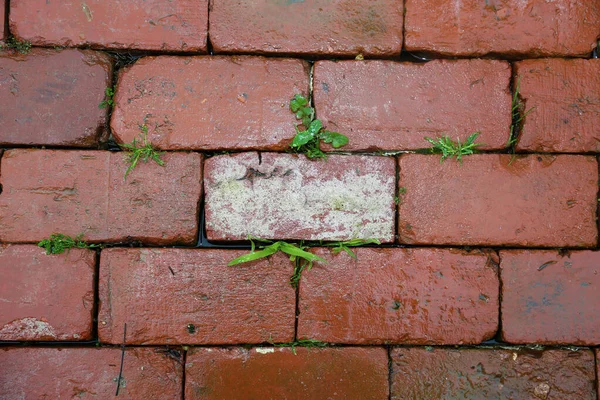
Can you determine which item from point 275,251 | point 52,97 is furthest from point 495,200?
point 52,97

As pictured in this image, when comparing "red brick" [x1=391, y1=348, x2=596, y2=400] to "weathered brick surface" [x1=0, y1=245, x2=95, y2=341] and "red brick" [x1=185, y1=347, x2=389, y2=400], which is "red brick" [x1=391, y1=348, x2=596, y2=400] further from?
"weathered brick surface" [x1=0, y1=245, x2=95, y2=341]

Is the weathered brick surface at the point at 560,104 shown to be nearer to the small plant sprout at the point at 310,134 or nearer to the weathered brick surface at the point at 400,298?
the weathered brick surface at the point at 400,298

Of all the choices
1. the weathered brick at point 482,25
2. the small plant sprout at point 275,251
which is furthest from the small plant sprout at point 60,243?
the weathered brick at point 482,25

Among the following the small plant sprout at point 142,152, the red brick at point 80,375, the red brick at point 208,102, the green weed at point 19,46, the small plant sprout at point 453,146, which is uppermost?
the green weed at point 19,46

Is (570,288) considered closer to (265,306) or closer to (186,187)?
(265,306)

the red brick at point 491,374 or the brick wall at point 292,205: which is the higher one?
the brick wall at point 292,205

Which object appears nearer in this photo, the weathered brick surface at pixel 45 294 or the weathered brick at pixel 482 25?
the weathered brick surface at pixel 45 294

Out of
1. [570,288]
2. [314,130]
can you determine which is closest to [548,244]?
[570,288]

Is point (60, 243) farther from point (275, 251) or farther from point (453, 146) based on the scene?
point (453, 146)
